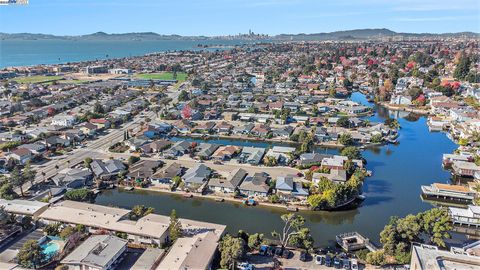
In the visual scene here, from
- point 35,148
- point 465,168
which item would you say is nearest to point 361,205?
point 465,168

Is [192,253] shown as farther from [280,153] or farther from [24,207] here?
[280,153]

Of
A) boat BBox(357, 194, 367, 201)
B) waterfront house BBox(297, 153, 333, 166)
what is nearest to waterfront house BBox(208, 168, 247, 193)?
waterfront house BBox(297, 153, 333, 166)

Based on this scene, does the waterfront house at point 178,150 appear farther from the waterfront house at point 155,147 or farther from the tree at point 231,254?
the tree at point 231,254

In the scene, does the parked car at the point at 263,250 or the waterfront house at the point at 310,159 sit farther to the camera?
the waterfront house at the point at 310,159

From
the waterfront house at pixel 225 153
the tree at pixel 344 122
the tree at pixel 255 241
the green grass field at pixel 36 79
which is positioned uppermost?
the green grass field at pixel 36 79

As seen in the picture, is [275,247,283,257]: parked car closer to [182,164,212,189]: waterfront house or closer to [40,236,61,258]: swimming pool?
[182,164,212,189]: waterfront house

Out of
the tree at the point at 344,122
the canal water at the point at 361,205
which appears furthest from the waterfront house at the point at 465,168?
the tree at the point at 344,122
